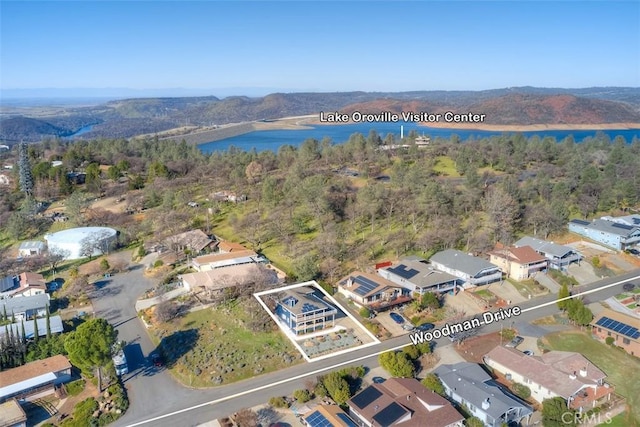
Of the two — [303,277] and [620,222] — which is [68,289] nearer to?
[303,277]

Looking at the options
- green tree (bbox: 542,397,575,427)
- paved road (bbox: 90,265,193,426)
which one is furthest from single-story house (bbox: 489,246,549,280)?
paved road (bbox: 90,265,193,426)

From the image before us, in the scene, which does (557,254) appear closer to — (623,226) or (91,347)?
(623,226)

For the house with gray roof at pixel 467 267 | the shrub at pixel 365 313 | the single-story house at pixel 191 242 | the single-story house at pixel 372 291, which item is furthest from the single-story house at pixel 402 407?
the single-story house at pixel 191 242

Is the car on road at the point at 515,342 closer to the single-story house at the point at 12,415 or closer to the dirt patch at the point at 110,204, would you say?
the single-story house at the point at 12,415

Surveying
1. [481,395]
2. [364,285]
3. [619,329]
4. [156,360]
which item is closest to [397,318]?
[364,285]

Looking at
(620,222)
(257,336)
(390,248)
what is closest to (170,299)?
(257,336)

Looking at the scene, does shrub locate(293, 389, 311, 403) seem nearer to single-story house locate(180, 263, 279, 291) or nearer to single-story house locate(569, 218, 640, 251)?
single-story house locate(180, 263, 279, 291)
